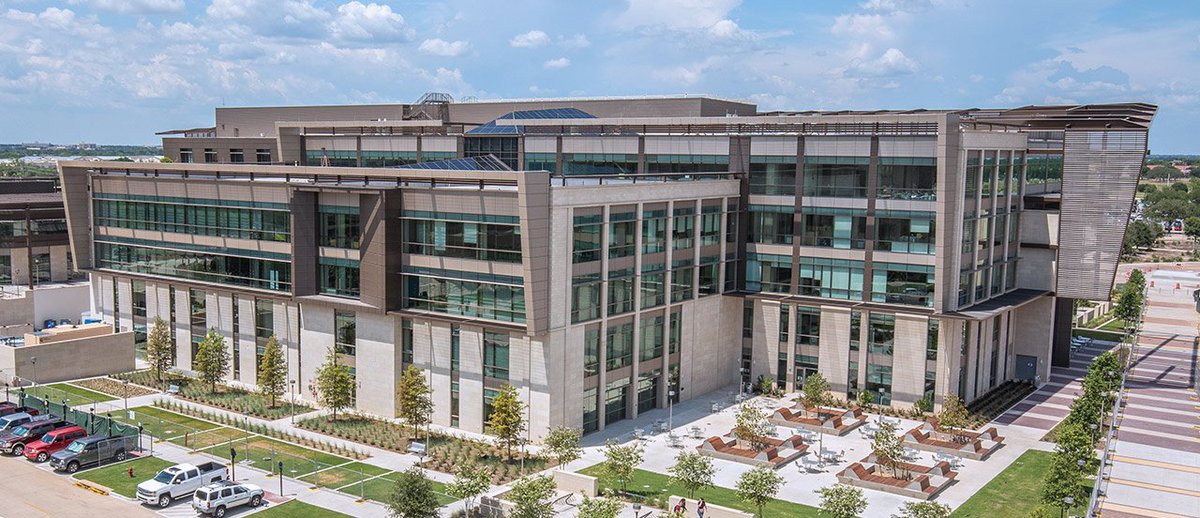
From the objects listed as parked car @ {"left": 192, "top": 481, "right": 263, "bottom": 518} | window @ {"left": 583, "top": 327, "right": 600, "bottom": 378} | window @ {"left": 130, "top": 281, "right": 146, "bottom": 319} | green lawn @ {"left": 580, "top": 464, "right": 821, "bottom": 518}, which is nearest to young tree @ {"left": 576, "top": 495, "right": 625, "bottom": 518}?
green lawn @ {"left": 580, "top": 464, "right": 821, "bottom": 518}

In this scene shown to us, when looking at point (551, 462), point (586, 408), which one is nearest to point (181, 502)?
point (551, 462)

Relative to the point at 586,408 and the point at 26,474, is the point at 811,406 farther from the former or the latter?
the point at 26,474

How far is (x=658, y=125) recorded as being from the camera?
73.2 metres

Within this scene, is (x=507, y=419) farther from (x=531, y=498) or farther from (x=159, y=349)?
(x=159, y=349)

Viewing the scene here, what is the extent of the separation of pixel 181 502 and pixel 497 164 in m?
35.2

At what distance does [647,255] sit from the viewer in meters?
57.3

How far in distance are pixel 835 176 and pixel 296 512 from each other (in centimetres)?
3766

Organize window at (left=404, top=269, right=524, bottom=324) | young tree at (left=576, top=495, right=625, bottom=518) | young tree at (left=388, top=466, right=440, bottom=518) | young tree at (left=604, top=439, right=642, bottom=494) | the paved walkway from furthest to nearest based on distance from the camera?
window at (left=404, top=269, right=524, bottom=324) → the paved walkway → young tree at (left=604, top=439, right=642, bottom=494) → young tree at (left=388, top=466, right=440, bottom=518) → young tree at (left=576, top=495, right=625, bottom=518)

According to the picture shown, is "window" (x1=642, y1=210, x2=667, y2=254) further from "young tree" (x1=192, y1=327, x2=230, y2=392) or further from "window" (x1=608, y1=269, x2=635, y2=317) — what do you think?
"young tree" (x1=192, y1=327, x2=230, y2=392)

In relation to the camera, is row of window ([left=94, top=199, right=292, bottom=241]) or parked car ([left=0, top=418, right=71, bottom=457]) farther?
row of window ([left=94, top=199, right=292, bottom=241])

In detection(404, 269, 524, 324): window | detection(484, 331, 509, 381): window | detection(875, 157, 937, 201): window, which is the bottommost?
detection(484, 331, 509, 381): window

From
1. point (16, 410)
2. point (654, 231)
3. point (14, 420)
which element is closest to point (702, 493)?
point (654, 231)

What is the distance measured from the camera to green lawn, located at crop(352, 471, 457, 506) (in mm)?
43375

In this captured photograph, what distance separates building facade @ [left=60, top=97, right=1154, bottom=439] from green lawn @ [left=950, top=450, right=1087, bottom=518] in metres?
9.68
